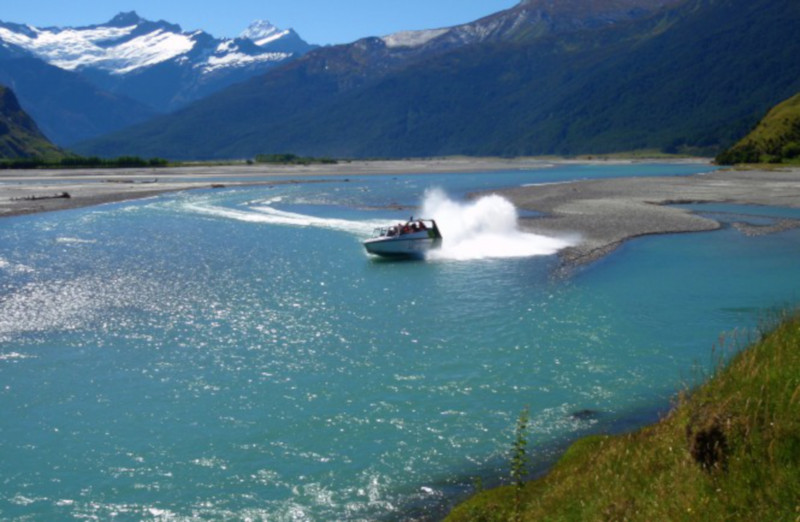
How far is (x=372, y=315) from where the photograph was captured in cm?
3288

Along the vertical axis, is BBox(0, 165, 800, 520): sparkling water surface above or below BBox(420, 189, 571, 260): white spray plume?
below

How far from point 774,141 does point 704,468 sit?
15860cm

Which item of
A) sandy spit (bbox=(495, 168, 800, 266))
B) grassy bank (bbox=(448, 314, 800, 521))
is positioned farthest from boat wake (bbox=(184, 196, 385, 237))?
grassy bank (bbox=(448, 314, 800, 521))

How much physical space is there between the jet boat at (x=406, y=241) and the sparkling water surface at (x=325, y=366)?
62.7 inches

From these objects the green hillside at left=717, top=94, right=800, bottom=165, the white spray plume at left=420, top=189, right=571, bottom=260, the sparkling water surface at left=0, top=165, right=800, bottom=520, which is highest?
the green hillside at left=717, top=94, right=800, bottom=165

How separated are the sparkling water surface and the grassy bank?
10.0 ft

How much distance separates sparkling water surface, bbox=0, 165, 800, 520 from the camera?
1691 centimetres

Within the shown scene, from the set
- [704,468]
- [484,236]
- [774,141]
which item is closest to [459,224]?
[484,236]

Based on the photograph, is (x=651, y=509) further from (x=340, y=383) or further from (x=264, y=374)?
(x=264, y=374)

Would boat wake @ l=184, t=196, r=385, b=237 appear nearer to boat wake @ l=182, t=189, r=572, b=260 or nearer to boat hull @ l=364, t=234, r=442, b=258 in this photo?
boat wake @ l=182, t=189, r=572, b=260

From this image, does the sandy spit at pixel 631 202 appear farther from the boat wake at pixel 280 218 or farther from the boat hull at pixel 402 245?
the boat wake at pixel 280 218

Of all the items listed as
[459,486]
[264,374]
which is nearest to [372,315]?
[264,374]

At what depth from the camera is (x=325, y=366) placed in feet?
81.9

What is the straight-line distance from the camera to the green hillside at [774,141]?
139m
